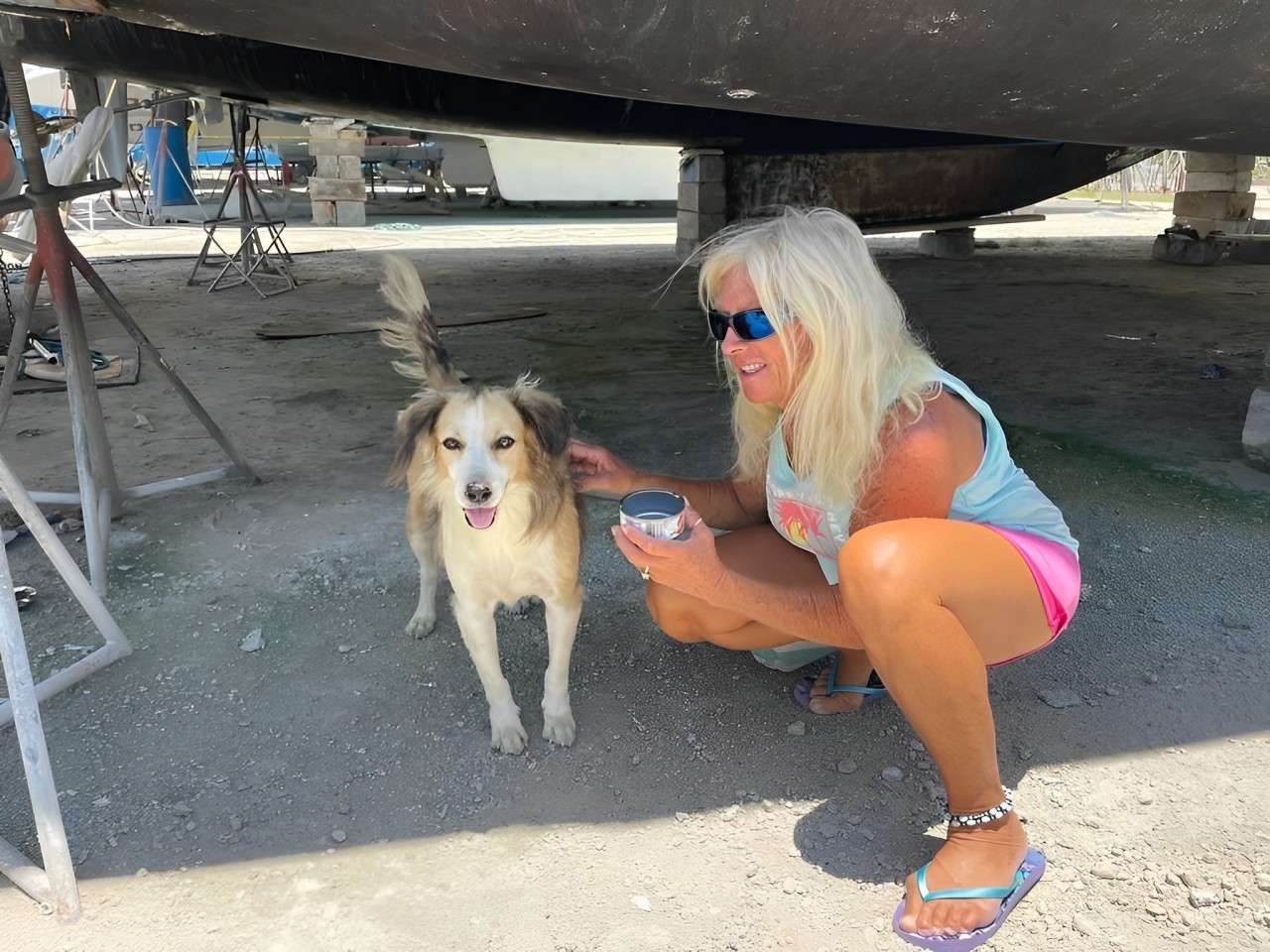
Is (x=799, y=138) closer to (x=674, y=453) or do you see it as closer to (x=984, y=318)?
(x=984, y=318)

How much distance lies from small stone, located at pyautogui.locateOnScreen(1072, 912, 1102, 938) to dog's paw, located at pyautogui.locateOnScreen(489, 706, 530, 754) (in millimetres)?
1337

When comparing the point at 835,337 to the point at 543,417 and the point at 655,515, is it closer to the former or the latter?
the point at 655,515

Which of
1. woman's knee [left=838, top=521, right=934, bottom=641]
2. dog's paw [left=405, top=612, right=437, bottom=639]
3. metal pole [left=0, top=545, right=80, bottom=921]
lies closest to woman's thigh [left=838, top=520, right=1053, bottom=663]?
woman's knee [left=838, top=521, right=934, bottom=641]

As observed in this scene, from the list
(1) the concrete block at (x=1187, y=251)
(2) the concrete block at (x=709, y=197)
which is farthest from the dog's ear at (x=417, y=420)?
(1) the concrete block at (x=1187, y=251)

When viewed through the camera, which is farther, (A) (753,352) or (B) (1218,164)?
(B) (1218,164)

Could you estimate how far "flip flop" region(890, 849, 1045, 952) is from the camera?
5.96 ft

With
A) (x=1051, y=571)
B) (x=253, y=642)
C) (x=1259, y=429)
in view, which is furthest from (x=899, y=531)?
(x=1259, y=429)

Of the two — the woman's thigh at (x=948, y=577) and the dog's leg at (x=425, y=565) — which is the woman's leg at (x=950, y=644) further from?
the dog's leg at (x=425, y=565)

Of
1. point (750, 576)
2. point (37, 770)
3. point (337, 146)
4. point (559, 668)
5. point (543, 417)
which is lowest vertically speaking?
point (559, 668)

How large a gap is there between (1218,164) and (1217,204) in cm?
57

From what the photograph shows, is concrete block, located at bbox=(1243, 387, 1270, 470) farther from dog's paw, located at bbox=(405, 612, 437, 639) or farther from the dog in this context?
dog's paw, located at bbox=(405, 612, 437, 639)

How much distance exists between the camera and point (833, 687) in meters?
2.58

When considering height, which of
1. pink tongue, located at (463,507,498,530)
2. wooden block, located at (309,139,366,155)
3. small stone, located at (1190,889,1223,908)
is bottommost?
small stone, located at (1190,889,1223,908)

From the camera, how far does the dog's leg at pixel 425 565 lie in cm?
295
